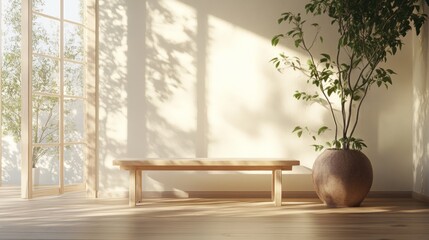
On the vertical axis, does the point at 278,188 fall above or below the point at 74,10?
below

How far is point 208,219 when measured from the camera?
4.03 m

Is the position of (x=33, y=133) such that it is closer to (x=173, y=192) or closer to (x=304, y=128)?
(x=173, y=192)

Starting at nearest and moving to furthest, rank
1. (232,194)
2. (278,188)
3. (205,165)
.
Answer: (205,165) → (278,188) → (232,194)

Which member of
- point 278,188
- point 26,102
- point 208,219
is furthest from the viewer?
point 26,102

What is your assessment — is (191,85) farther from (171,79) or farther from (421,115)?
(421,115)

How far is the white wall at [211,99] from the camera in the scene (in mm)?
5578

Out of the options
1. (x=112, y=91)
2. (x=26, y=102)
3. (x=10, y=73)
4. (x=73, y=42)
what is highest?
(x=73, y=42)

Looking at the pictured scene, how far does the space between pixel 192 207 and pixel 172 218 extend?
70 cm

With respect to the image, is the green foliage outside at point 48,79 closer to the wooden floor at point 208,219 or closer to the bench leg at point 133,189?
the wooden floor at point 208,219

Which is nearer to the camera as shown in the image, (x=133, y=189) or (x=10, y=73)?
(x=133, y=189)

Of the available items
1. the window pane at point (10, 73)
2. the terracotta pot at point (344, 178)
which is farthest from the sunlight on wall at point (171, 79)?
the window pane at point (10, 73)

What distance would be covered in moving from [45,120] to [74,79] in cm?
53

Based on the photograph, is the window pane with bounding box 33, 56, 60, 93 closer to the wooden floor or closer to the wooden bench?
the wooden floor

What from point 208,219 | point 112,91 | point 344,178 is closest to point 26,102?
point 112,91
